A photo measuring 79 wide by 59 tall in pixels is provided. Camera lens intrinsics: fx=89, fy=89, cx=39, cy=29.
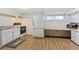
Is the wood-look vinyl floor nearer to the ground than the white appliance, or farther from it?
nearer to the ground

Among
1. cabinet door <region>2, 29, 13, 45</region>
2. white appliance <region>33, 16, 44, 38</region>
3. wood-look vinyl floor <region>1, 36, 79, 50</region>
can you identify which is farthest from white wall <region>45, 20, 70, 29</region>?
cabinet door <region>2, 29, 13, 45</region>

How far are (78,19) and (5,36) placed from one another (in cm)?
329

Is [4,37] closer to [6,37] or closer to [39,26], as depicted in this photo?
[6,37]

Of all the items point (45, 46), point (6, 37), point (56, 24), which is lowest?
point (45, 46)

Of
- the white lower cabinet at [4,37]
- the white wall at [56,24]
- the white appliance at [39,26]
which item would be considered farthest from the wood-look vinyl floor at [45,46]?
the white wall at [56,24]

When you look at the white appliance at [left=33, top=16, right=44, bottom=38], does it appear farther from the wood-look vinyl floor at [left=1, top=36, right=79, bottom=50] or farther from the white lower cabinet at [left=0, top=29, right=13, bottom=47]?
the white lower cabinet at [left=0, top=29, right=13, bottom=47]

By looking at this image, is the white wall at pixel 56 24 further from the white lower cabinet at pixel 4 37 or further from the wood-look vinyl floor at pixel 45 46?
the white lower cabinet at pixel 4 37

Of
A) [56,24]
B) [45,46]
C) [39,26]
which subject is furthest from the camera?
[56,24]

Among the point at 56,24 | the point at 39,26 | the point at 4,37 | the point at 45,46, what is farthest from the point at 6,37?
the point at 56,24

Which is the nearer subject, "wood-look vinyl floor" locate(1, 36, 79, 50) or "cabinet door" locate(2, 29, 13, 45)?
"wood-look vinyl floor" locate(1, 36, 79, 50)

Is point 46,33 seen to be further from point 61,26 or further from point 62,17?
point 62,17

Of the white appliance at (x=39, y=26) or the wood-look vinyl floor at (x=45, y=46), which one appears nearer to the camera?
the wood-look vinyl floor at (x=45, y=46)
